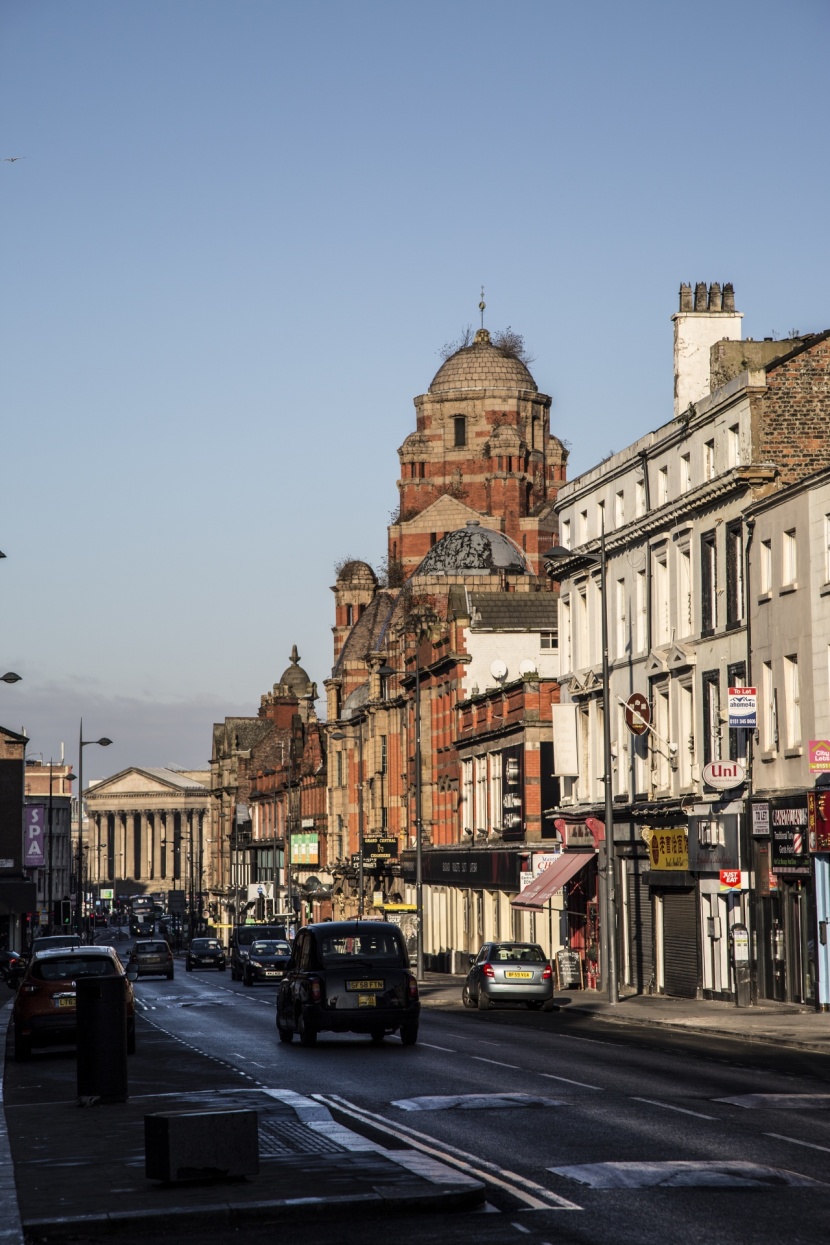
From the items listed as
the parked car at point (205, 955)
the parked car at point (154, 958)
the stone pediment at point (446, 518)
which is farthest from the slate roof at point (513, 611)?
the stone pediment at point (446, 518)

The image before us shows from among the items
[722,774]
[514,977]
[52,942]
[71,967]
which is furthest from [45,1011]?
[52,942]

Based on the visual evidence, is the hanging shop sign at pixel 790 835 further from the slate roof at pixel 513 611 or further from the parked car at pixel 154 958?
the parked car at pixel 154 958

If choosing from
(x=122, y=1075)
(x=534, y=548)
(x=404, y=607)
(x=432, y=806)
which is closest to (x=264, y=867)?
(x=534, y=548)

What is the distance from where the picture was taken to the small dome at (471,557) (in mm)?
96562

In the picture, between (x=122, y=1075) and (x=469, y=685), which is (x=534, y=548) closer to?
(x=469, y=685)

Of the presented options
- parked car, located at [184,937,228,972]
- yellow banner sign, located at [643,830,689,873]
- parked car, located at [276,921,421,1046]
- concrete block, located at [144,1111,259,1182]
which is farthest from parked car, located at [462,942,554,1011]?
parked car, located at [184,937,228,972]

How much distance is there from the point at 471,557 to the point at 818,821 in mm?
60121

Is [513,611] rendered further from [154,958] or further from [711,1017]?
[711,1017]

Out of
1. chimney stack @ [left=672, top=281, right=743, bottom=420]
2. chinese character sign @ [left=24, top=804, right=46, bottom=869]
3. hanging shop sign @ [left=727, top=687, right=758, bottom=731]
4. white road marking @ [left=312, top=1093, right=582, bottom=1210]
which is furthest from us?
chinese character sign @ [left=24, top=804, right=46, bottom=869]

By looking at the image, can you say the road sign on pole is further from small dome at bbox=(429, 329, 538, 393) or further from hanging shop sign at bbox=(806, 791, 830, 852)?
small dome at bbox=(429, 329, 538, 393)

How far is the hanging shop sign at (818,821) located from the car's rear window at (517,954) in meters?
8.91

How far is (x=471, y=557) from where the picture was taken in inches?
3839

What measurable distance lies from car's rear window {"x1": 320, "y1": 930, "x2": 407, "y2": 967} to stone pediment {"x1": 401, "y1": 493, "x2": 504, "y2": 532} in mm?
87763

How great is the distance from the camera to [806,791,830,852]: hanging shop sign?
37.7 metres
